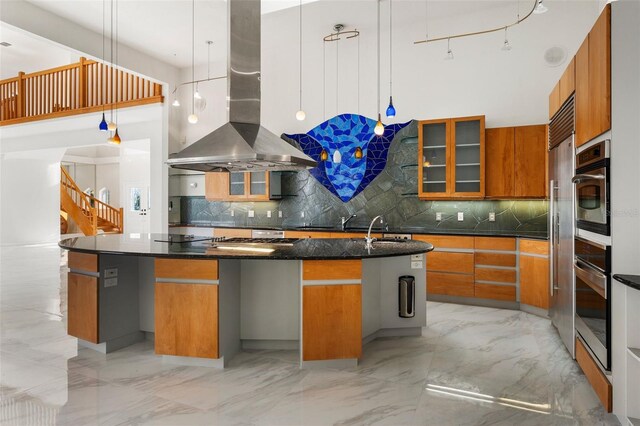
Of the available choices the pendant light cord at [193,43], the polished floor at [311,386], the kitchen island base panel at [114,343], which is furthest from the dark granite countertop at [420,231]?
the kitchen island base panel at [114,343]

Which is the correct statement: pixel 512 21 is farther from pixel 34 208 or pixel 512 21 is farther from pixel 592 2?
pixel 34 208

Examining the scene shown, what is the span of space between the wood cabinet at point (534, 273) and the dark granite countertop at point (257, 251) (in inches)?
73.6

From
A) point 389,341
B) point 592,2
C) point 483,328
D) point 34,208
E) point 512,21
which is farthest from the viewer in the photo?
point 34,208

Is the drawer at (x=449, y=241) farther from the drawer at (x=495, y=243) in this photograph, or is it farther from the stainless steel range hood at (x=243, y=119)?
the stainless steel range hood at (x=243, y=119)

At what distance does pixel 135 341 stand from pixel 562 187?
14.1 feet

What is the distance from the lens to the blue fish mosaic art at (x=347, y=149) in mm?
6676

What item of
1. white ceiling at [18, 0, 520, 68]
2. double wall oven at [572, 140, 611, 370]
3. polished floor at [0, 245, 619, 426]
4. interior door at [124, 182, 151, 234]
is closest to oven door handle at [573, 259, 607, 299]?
double wall oven at [572, 140, 611, 370]

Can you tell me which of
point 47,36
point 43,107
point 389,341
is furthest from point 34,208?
point 389,341

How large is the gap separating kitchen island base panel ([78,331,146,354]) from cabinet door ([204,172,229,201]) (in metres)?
3.96

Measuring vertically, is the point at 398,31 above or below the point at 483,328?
above

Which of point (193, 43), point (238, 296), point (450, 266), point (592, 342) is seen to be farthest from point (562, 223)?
point (193, 43)

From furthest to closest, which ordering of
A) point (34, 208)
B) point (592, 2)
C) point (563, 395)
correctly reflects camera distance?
point (34, 208)
point (592, 2)
point (563, 395)

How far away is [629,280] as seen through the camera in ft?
7.47

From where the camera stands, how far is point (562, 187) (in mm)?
3725
